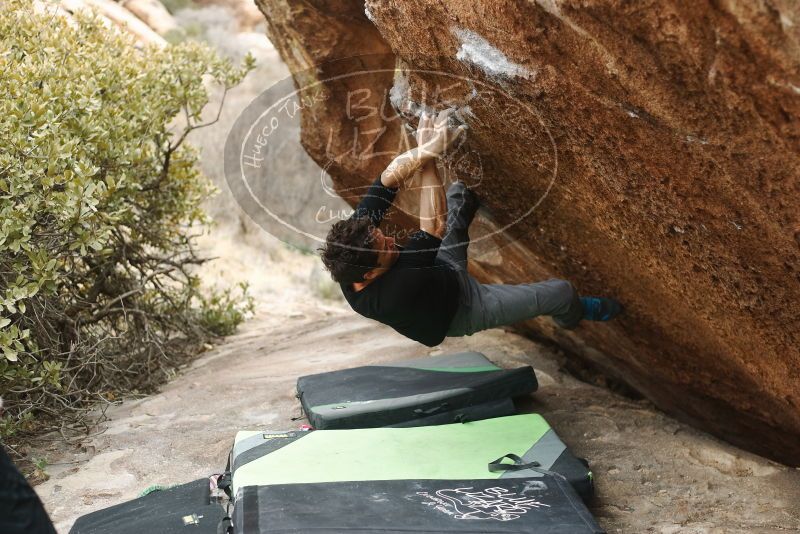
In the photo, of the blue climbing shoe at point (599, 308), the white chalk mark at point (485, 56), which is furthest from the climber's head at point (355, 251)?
the blue climbing shoe at point (599, 308)

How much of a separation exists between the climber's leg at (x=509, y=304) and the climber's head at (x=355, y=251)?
1.76ft

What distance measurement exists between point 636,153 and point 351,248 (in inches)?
44.6

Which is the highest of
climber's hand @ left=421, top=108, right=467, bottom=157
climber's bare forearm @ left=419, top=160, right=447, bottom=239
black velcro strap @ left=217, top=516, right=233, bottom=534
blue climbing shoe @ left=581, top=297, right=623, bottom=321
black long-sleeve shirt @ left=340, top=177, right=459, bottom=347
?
climber's hand @ left=421, top=108, right=467, bottom=157

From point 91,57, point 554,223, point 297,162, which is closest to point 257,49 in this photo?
point 297,162

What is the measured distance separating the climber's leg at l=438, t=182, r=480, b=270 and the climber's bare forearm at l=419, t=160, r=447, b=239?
24 cm

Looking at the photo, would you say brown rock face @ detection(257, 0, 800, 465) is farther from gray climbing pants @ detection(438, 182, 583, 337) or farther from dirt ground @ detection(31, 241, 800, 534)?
dirt ground @ detection(31, 241, 800, 534)

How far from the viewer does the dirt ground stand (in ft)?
10.2

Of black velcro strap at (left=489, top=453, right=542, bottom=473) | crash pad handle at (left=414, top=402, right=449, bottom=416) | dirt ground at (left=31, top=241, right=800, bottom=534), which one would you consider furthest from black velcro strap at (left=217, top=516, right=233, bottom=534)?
crash pad handle at (left=414, top=402, right=449, bottom=416)

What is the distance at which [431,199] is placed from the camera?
3.29 meters

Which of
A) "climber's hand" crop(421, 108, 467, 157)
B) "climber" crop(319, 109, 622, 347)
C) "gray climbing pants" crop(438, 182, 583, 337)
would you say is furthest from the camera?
"gray climbing pants" crop(438, 182, 583, 337)

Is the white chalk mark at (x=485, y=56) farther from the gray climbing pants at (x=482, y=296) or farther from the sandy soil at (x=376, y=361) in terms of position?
the sandy soil at (x=376, y=361)

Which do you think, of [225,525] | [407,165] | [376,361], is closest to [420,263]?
[407,165]

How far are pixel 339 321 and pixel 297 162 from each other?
14.7ft

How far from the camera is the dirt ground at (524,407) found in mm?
3119
